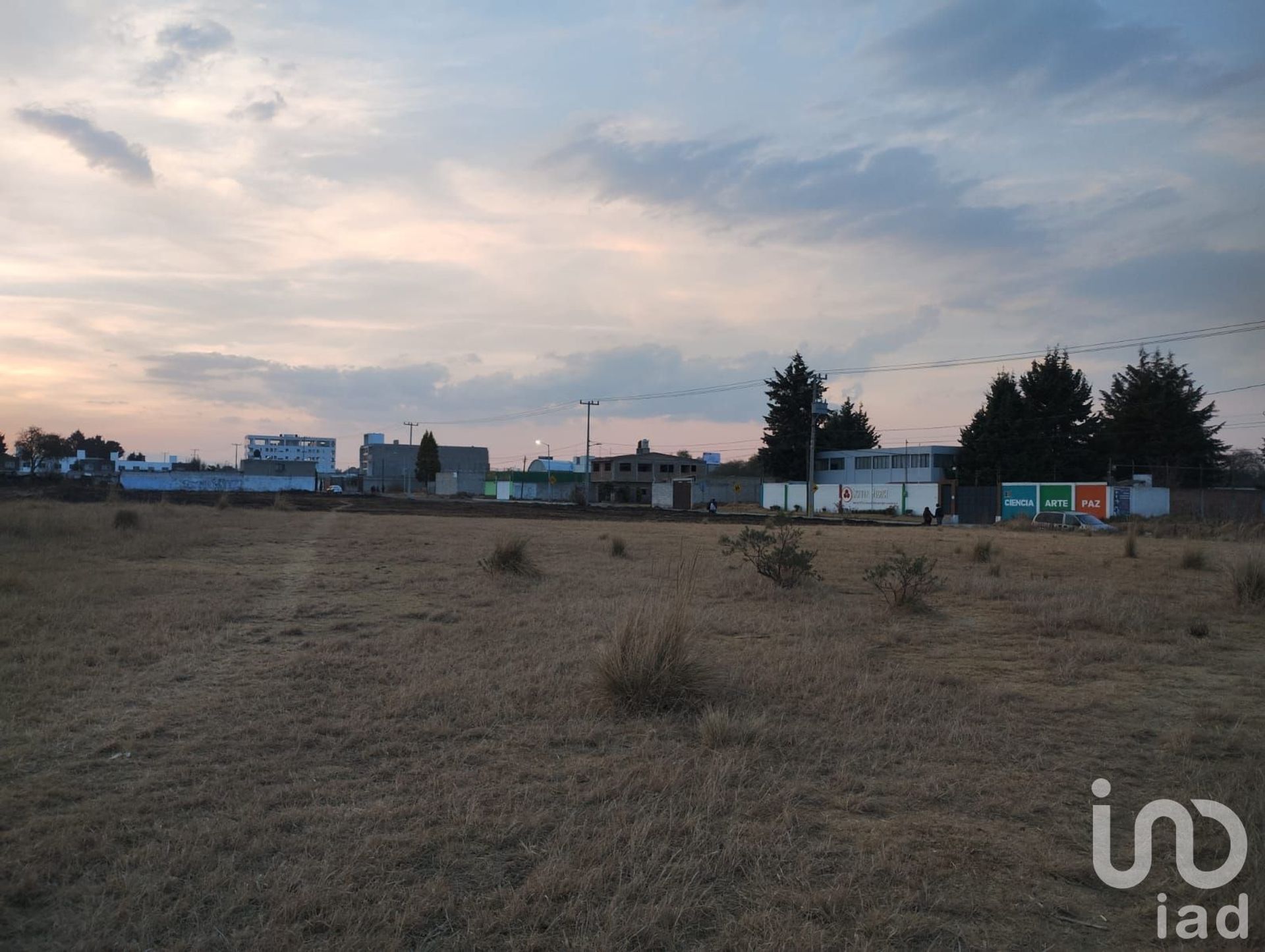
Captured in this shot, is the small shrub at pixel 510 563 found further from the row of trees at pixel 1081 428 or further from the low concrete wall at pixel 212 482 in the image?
the low concrete wall at pixel 212 482

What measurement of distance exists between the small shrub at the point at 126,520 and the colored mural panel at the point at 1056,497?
40.8 m

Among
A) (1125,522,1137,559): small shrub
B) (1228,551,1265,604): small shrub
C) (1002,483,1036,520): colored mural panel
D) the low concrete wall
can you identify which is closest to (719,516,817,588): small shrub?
(1228,551,1265,604): small shrub

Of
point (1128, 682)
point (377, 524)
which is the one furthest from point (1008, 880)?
point (377, 524)

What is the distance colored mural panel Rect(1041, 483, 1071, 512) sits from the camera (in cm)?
4538

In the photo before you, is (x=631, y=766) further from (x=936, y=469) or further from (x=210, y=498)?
(x=936, y=469)

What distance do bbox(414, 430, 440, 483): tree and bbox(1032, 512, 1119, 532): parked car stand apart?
315 ft

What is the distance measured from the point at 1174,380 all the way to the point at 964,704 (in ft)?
212

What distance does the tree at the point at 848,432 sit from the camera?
8931cm

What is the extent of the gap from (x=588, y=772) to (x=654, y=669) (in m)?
1.67

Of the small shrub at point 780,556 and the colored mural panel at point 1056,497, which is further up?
the colored mural panel at point 1056,497

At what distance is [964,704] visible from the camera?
7023 millimetres

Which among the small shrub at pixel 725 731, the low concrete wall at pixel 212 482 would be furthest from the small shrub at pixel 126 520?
the low concrete wall at pixel 212 482

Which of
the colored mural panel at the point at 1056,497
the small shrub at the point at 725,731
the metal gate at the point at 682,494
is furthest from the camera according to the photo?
the metal gate at the point at 682,494

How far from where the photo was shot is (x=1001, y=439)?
63406mm
